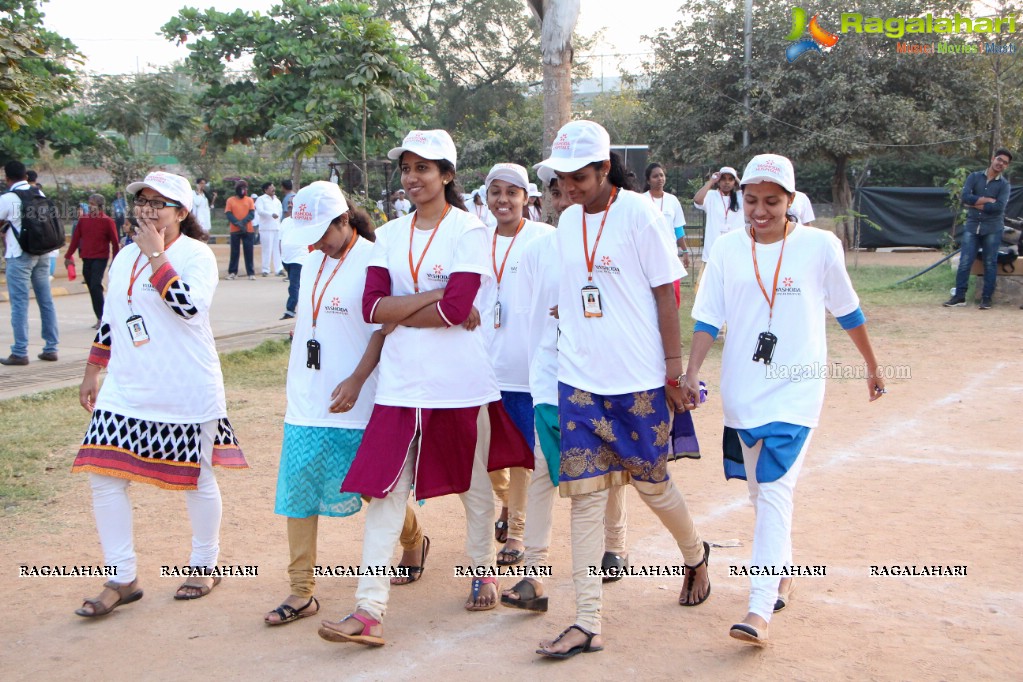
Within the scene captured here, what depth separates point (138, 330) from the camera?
14.6 feet

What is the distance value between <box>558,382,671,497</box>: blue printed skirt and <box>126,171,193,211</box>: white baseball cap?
6.48 ft

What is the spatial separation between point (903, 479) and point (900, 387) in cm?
287

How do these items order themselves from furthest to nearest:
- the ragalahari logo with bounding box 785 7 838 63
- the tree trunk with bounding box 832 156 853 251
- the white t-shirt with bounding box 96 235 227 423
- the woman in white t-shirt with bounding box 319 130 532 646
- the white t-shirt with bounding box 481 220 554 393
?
the tree trunk with bounding box 832 156 853 251 < the ragalahari logo with bounding box 785 7 838 63 < the white t-shirt with bounding box 481 220 554 393 < the white t-shirt with bounding box 96 235 227 423 < the woman in white t-shirt with bounding box 319 130 532 646

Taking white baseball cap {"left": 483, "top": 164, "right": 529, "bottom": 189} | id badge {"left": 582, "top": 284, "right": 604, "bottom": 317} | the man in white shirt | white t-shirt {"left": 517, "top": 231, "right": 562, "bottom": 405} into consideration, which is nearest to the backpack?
white baseball cap {"left": 483, "top": 164, "right": 529, "bottom": 189}

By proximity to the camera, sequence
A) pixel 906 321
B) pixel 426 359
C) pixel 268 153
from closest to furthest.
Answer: pixel 426 359, pixel 906 321, pixel 268 153

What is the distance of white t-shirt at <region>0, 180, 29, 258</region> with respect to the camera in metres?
10.3

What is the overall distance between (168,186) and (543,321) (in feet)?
5.77

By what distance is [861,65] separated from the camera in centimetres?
2377

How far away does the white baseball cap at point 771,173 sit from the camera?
405 centimetres

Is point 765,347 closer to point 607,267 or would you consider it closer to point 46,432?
point 607,267

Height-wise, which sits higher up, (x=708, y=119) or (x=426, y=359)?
(x=708, y=119)

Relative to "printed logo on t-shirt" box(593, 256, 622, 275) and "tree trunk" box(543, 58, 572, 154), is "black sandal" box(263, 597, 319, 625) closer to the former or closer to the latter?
"printed logo on t-shirt" box(593, 256, 622, 275)

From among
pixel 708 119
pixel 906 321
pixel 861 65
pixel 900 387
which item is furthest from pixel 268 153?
pixel 900 387

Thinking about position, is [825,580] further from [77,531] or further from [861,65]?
[861,65]
